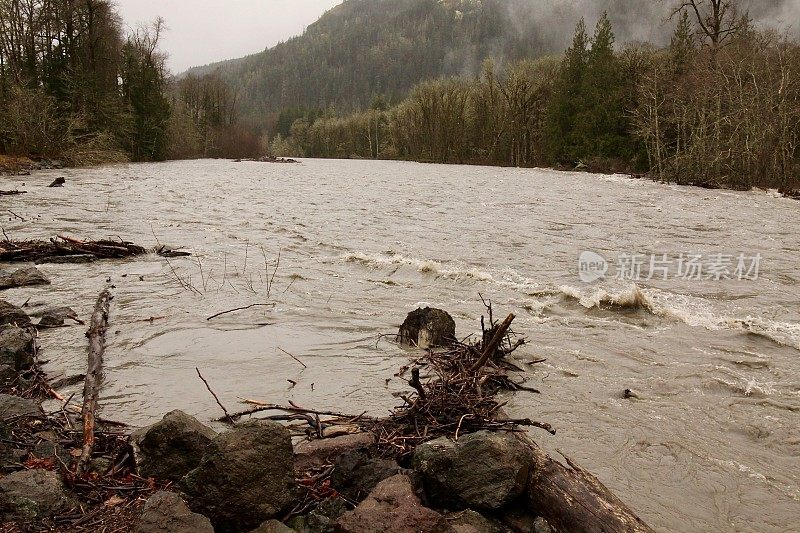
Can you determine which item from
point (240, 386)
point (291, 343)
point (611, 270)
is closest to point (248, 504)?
point (240, 386)

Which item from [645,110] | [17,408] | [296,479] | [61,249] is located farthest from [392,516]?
[645,110]

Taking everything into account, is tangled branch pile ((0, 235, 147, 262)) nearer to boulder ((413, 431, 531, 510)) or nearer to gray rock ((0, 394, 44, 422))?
gray rock ((0, 394, 44, 422))

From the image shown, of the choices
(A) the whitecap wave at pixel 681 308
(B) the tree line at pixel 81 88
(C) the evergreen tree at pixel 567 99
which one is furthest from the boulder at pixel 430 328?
(C) the evergreen tree at pixel 567 99

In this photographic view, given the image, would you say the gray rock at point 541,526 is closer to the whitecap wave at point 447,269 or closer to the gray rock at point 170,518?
the gray rock at point 170,518

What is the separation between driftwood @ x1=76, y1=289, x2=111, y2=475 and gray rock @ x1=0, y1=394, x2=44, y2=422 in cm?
33

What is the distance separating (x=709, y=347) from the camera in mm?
6453

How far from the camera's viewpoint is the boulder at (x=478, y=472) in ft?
10.0

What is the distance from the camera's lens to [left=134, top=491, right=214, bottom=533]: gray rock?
104 inches

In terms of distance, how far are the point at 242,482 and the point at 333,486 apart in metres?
0.61

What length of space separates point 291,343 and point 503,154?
60.7m

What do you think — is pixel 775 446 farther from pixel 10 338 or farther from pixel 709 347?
pixel 10 338

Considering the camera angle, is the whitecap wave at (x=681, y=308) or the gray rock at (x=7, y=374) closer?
the gray rock at (x=7, y=374)

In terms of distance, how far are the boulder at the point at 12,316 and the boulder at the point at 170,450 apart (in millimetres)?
3999

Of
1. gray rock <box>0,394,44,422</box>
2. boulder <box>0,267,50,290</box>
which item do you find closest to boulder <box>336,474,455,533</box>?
gray rock <box>0,394,44,422</box>
